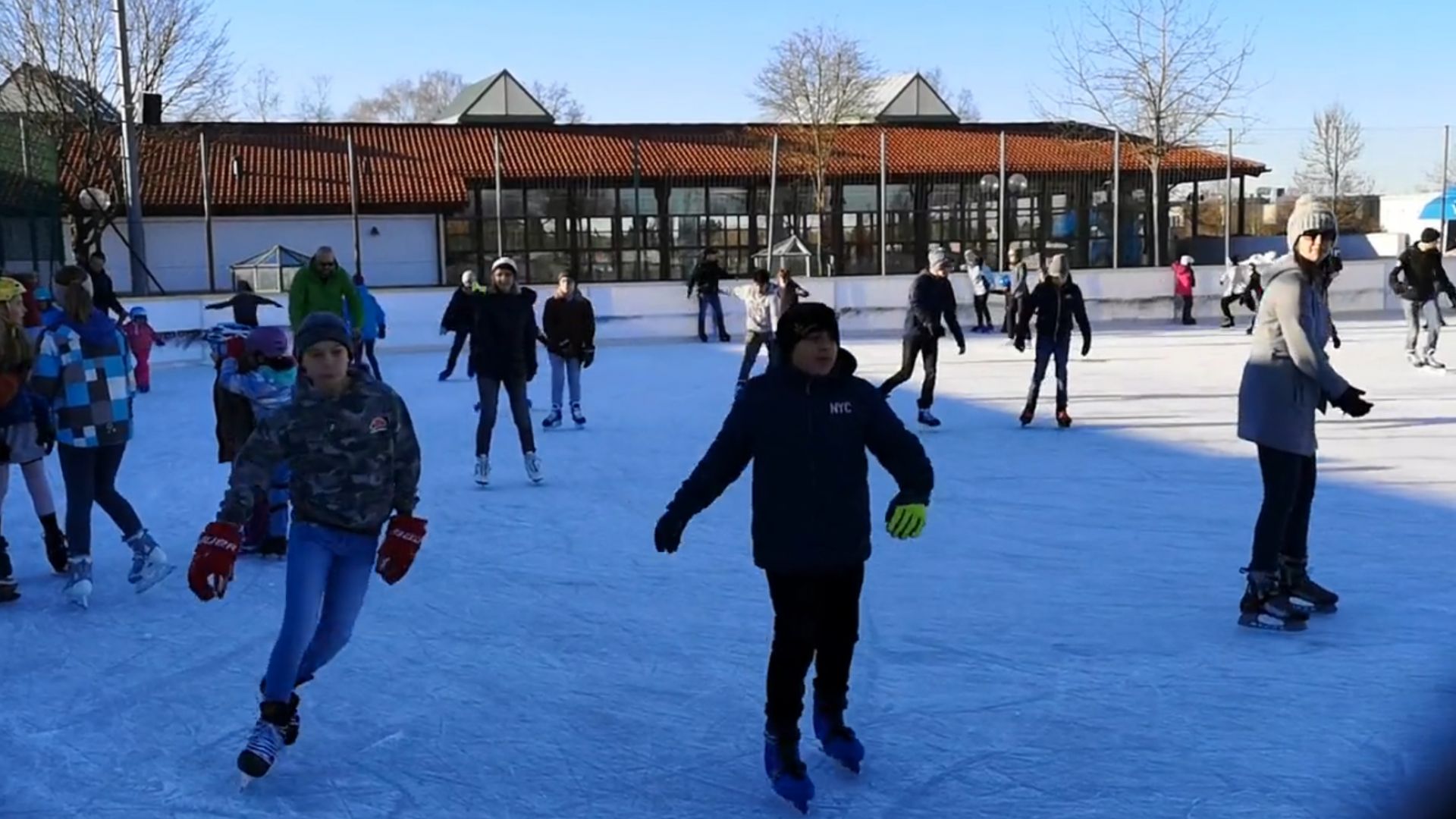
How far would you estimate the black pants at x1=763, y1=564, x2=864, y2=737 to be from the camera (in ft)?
11.6

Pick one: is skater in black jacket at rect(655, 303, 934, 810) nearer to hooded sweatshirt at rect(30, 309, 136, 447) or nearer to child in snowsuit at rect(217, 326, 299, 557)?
child in snowsuit at rect(217, 326, 299, 557)

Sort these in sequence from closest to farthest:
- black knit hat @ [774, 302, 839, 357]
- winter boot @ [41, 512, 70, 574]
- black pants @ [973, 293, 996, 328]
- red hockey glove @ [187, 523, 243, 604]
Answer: black knit hat @ [774, 302, 839, 357]
red hockey glove @ [187, 523, 243, 604]
winter boot @ [41, 512, 70, 574]
black pants @ [973, 293, 996, 328]

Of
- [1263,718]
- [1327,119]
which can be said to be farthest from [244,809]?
[1327,119]

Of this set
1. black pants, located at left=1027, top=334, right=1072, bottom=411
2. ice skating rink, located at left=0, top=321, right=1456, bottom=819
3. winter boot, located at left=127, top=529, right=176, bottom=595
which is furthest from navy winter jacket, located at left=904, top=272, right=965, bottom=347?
winter boot, located at left=127, top=529, right=176, bottom=595

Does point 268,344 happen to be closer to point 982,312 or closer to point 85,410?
point 85,410

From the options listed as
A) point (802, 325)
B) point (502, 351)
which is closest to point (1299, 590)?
point (802, 325)

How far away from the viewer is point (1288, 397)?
488 cm

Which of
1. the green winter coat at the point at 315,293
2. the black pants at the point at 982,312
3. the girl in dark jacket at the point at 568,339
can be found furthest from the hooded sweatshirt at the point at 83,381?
the black pants at the point at 982,312

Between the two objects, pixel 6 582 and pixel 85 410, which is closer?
pixel 85 410

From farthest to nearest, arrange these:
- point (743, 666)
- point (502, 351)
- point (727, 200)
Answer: point (727, 200) → point (502, 351) → point (743, 666)

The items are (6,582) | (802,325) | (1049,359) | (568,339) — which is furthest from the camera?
(568,339)

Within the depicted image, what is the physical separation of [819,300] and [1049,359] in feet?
40.6

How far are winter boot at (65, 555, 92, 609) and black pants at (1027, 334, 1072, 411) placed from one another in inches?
267

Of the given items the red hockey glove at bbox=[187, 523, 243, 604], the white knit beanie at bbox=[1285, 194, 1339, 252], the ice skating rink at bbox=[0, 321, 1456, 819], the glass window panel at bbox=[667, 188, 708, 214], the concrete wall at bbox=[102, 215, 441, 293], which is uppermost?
the glass window panel at bbox=[667, 188, 708, 214]
